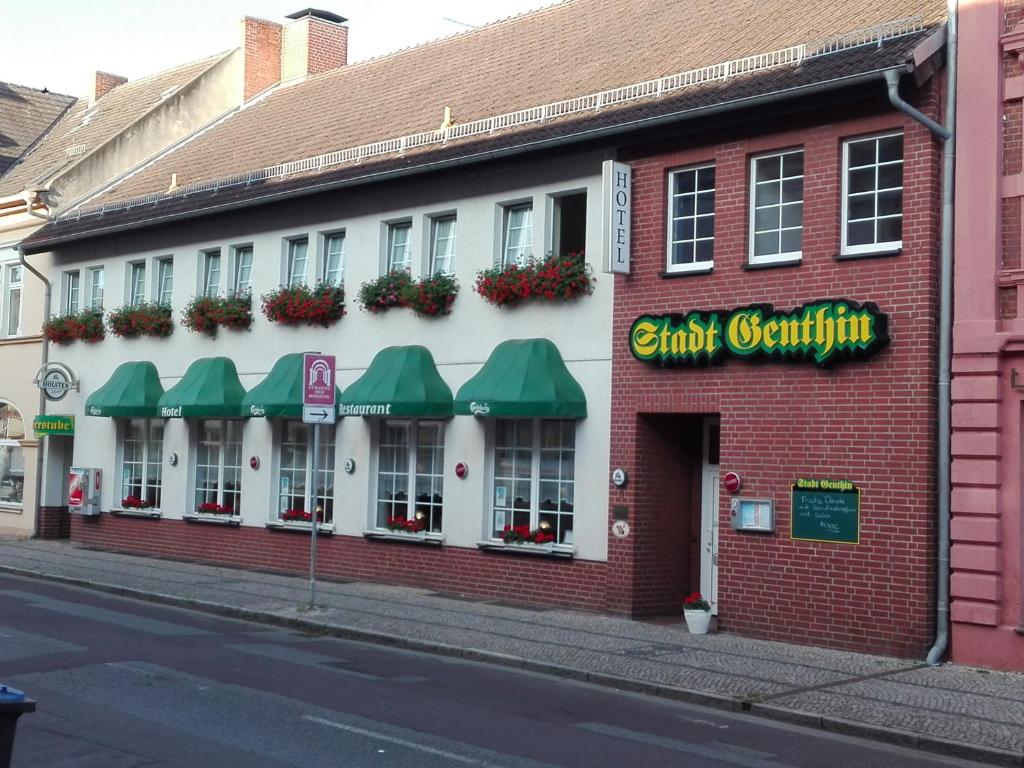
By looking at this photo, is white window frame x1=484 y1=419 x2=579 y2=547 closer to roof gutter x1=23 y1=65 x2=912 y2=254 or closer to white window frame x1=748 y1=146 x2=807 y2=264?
white window frame x1=748 y1=146 x2=807 y2=264

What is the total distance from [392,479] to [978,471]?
9944 mm

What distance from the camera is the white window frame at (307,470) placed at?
22219 millimetres

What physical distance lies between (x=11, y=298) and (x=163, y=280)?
20.4 ft

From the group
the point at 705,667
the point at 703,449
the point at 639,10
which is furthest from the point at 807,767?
the point at 639,10

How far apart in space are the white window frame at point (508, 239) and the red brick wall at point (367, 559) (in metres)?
4.16

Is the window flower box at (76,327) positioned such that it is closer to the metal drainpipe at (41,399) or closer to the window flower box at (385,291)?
the metal drainpipe at (41,399)

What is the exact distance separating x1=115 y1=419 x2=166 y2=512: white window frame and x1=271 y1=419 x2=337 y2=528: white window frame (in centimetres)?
382

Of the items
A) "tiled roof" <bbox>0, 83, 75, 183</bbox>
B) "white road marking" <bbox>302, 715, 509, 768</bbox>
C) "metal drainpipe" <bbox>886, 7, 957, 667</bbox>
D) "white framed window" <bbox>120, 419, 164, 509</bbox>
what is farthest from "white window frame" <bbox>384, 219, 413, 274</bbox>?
"tiled roof" <bbox>0, 83, 75, 183</bbox>

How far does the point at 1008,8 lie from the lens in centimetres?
1402

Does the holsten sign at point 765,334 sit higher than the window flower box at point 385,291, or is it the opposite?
the window flower box at point 385,291

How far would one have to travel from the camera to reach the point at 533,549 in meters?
18.3

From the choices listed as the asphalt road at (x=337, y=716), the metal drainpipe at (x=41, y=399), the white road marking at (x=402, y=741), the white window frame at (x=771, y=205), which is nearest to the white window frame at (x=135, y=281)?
the metal drainpipe at (x=41, y=399)

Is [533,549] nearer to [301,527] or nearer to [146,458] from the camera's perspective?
[301,527]

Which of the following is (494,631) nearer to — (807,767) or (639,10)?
(807,767)
